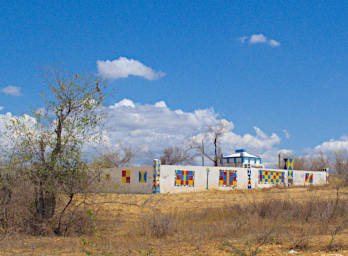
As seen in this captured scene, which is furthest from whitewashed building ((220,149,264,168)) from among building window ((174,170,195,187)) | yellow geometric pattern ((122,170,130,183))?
yellow geometric pattern ((122,170,130,183))

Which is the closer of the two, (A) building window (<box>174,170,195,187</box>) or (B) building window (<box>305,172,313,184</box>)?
(A) building window (<box>174,170,195,187</box>)

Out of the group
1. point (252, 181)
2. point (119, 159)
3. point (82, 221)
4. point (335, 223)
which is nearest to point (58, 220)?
point (82, 221)

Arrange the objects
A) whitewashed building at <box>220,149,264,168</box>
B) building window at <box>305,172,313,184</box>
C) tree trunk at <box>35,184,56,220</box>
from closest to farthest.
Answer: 1. tree trunk at <box>35,184,56,220</box>
2. building window at <box>305,172,313,184</box>
3. whitewashed building at <box>220,149,264,168</box>

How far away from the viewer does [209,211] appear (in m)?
13.6

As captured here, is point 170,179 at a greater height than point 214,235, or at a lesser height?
greater

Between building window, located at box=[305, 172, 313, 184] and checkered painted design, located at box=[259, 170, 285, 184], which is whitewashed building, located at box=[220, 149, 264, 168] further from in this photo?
checkered painted design, located at box=[259, 170, 285, 184]

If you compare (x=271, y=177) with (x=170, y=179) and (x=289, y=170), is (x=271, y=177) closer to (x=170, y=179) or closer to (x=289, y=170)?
(x=289, y=170)

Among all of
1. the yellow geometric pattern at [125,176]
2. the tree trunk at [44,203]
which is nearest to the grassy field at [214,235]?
the tree trunk at [44,203]

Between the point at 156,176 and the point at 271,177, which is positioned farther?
the point at 271,177

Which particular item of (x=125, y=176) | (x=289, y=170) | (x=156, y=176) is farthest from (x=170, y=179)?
(x=289, y=170)

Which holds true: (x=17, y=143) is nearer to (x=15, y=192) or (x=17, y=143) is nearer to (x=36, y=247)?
(x=15, y=192)

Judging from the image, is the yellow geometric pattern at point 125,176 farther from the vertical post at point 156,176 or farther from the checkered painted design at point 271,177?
the checkered painted design at point 271,177

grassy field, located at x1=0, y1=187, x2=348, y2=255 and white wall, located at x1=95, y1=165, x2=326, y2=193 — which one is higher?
white wall, located at x1=95, y1=165, x2=326, y2=193

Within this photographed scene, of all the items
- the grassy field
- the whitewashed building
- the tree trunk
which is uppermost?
the whitewashed building
